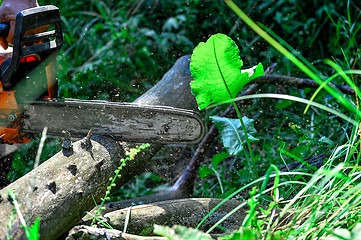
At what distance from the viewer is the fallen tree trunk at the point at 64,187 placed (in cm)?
137

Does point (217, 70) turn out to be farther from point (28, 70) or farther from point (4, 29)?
point (4, 29)

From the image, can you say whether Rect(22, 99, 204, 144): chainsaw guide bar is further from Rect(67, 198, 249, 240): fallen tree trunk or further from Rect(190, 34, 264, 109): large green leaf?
Rect(67, 198, 249, 240): fallen tree trunk

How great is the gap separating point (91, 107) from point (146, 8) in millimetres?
3200

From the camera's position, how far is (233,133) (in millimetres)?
2061

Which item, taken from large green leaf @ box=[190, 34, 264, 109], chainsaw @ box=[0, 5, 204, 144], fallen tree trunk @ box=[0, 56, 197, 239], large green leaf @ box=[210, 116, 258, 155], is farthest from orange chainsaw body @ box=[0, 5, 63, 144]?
large green leaf @ box=[210, 116, 258, 155]

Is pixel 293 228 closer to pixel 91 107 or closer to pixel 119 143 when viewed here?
pixel 119 143

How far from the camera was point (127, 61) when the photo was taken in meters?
4.08

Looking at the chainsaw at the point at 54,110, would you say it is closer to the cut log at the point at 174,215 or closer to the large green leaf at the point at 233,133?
the large green leaf at the point at 233,133

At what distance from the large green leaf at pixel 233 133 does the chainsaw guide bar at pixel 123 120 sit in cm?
17

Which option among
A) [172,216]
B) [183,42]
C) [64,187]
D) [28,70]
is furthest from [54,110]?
[183,42]

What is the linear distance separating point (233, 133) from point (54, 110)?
3.51ft

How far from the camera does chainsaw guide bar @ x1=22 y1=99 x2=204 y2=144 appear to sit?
1968 mm

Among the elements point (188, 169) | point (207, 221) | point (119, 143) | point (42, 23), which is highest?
point (42, 23)

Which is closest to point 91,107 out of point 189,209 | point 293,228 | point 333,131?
point 189,209
